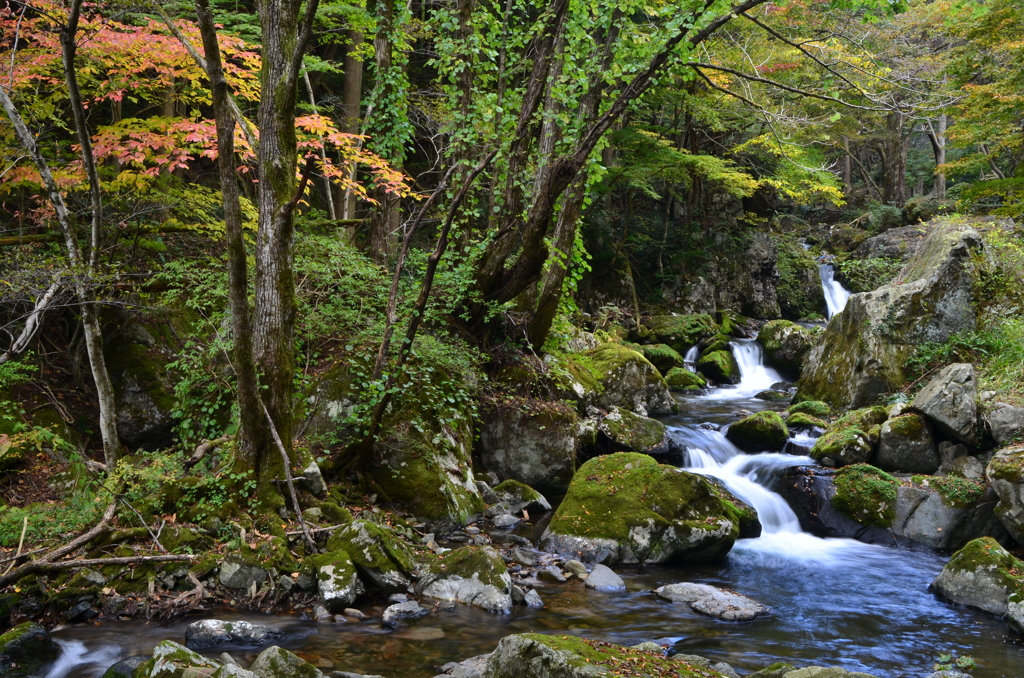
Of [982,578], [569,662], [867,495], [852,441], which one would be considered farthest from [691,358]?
[569,662]

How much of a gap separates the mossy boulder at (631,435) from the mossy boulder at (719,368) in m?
6.29

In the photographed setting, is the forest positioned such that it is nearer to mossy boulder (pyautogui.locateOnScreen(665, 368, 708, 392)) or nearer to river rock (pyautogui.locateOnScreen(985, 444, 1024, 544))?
river rock (pyautogui.locateOnScreen(985, 444, 1024, 544))

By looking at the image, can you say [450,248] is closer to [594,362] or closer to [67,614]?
[594,362]

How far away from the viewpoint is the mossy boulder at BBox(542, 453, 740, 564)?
7.48m

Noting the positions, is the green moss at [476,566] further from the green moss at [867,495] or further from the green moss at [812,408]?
the green moss at [812,408]

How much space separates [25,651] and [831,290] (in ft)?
79.3

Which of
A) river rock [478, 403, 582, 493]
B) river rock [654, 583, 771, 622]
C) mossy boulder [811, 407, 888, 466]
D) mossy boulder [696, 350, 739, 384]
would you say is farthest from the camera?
mossy boulder [696, 350, 739, 384]

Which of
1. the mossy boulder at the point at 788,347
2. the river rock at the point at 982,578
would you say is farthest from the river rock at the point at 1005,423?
the mossy boulder at the point at 788,347

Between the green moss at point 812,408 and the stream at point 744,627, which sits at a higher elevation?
the green moss at point 812,408

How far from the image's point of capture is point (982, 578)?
6520 millimetres

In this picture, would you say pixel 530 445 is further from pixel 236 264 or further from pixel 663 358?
pixel 663 358

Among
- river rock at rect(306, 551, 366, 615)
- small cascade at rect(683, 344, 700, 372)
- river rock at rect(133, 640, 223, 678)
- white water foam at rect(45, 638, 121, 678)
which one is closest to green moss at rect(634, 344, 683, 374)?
small cascade at rect(683, 344, 700, 372)

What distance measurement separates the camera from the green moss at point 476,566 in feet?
20.2

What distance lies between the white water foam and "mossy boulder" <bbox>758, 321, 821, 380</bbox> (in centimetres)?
1577
